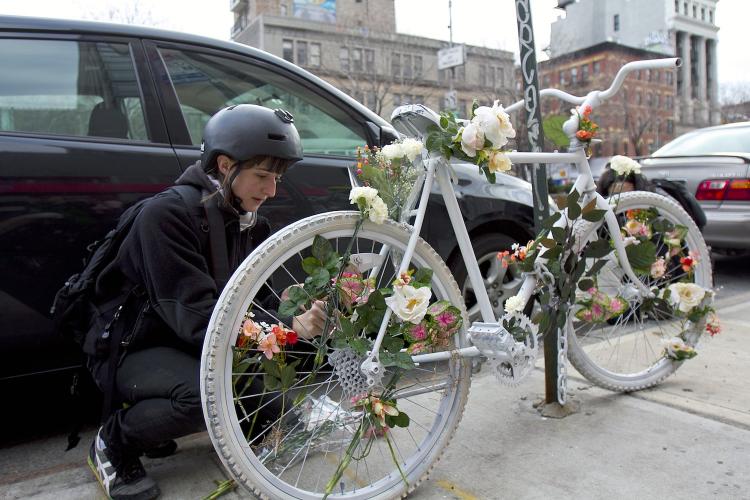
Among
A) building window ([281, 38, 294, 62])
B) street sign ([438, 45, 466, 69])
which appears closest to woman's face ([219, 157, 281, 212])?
street sign ([438, 45, 466, 69])

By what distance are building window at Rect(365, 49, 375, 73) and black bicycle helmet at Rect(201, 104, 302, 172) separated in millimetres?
27865

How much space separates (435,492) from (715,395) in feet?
5.25

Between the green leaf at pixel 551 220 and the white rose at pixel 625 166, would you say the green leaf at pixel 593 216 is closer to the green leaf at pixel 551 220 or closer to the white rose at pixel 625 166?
the green leaf at pixel 551 220

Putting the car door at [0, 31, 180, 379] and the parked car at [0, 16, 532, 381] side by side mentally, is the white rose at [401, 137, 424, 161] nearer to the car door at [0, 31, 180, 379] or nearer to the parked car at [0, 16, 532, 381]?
the parked car at [0, 16, 532, 381]

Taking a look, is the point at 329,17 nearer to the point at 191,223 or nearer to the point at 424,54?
the point at 424,54

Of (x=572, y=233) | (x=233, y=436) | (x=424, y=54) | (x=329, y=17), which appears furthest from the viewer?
(x=329, y=17)

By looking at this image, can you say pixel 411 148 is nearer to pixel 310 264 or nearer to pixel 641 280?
pixel 310 264

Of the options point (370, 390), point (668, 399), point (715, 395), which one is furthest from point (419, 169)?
point (715, 395)

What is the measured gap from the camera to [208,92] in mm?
2980

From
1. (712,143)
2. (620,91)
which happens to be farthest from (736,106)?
(712,143)

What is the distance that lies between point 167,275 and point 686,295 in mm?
2368

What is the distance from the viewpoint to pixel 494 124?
2.07 m

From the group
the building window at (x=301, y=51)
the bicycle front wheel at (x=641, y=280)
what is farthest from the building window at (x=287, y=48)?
the bicycle front wheel at (x=641, y=280)

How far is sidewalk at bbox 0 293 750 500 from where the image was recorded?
2.14 meters
